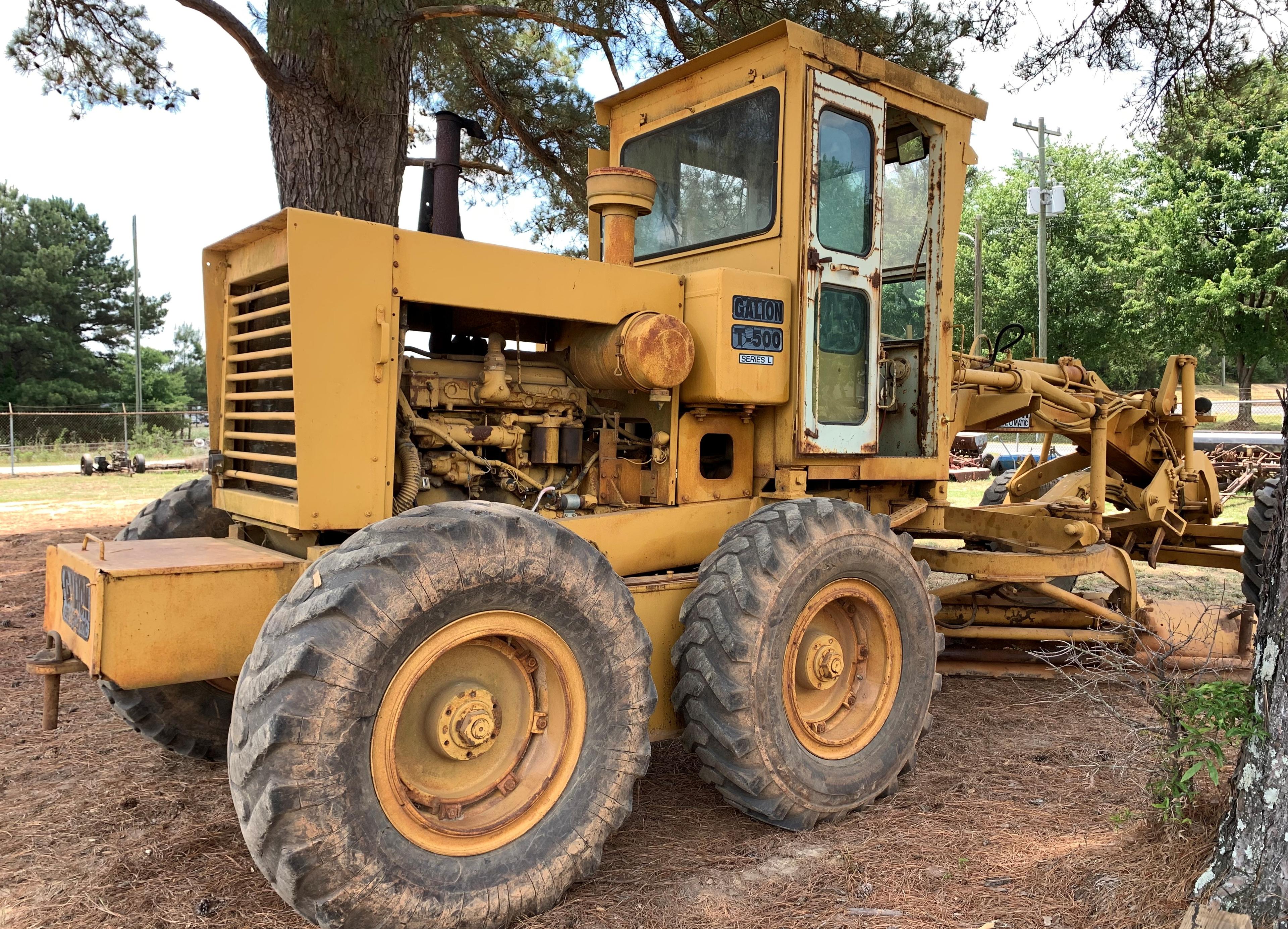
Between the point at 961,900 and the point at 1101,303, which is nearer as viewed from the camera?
the point at 961,900

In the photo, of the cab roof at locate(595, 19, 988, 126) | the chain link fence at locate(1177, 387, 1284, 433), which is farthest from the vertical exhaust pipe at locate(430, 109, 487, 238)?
the chain link fence at locate(1177, 387, 1284, 433)

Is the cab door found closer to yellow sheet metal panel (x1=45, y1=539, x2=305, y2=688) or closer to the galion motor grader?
the galion motor grader

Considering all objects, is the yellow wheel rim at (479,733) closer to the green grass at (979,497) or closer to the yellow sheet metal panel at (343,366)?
the yellow sheet metal panel at (343,366)

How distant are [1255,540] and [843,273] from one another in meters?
4.15

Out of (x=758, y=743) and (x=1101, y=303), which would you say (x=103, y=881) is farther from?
(x=1101, y=303)

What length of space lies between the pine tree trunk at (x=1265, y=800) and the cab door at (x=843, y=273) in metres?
1.87

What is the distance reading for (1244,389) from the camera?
2788 cm

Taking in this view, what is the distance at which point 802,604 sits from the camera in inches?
144

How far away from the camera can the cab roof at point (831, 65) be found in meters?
4.12

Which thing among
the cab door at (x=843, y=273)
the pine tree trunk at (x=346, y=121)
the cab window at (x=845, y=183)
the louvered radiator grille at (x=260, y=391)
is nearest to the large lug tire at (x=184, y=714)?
the louvered radiator grille at (x=260, y=391)

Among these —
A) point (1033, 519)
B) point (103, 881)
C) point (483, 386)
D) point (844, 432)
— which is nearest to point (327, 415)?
point (483, 386)

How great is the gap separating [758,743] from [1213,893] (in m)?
1.41

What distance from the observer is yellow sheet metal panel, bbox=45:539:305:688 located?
9.33 feet

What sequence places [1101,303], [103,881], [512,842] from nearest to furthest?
[512,842] → [103,881] → [1101,303]
